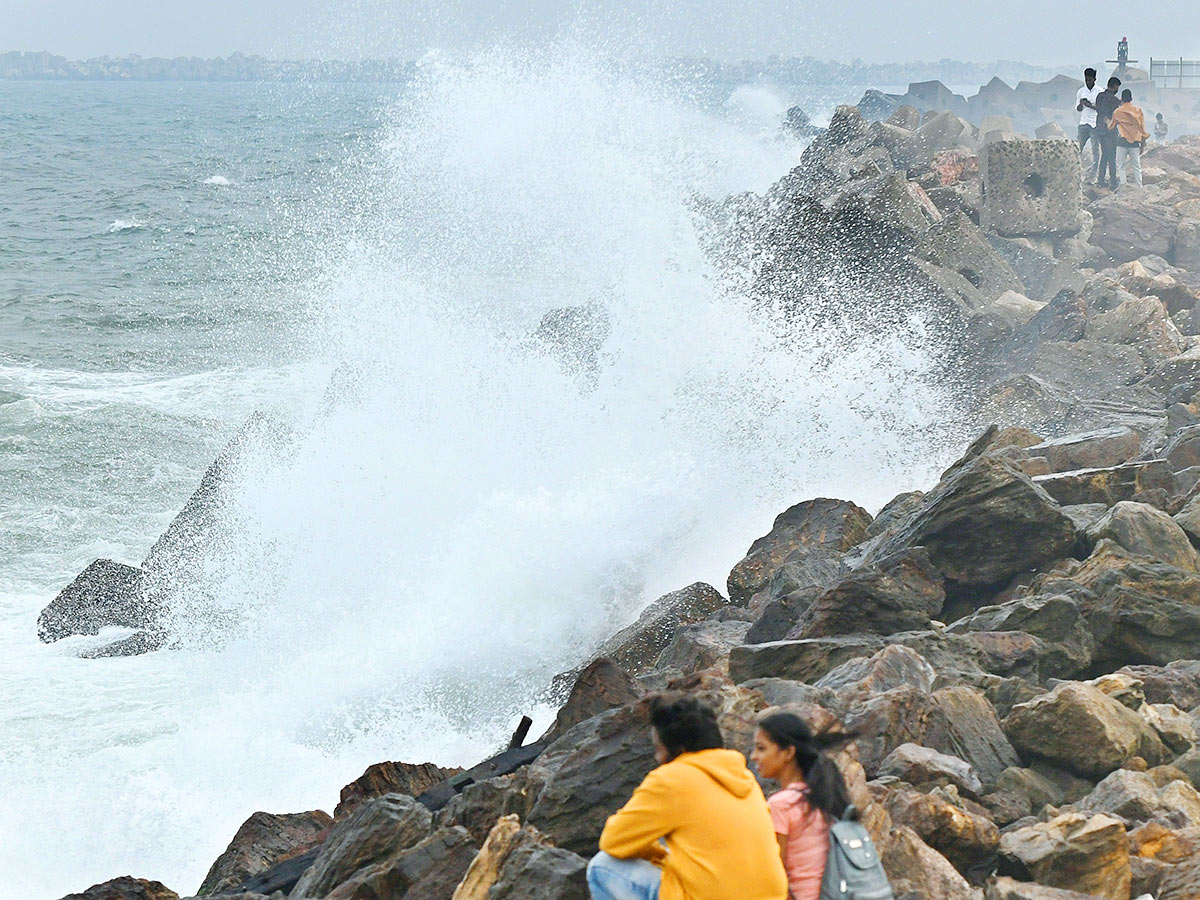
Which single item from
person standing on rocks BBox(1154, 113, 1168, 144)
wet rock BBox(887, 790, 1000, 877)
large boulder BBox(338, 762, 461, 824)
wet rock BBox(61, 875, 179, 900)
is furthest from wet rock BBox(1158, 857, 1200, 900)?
person standing on rocks BBox(1154, 113, 1168, 144)

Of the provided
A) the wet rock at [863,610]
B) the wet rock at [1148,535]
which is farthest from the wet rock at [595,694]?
the wet rock at [1148,535]

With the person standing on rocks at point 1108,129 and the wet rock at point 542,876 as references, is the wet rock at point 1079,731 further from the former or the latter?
the person standing on rocks at point 1108,129

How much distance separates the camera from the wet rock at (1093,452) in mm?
8070

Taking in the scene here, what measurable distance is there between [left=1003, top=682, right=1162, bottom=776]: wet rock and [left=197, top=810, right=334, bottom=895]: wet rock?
2.71 m

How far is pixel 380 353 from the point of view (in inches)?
551

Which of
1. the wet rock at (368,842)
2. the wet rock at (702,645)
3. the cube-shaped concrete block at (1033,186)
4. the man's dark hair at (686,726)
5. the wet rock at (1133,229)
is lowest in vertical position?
the wet rock at (702,645)

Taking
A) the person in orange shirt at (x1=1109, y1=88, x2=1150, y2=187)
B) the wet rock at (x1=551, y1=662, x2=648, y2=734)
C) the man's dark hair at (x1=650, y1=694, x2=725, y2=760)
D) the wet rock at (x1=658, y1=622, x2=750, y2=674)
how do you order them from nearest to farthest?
the man's dark hair at (x1=650, y1=694, x2=725, y2=760)
the wet rock at (x1=551, y1=662, x2=648, y2=734)
the wet rock at (x1=658, y1=622, x2=750, y2=674)
the person in orange shirt at (x1=1109, y1=88, x2=1150, y2=187)

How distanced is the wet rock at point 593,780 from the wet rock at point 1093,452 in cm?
470

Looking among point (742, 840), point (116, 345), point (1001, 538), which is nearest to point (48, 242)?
point (116, 345)

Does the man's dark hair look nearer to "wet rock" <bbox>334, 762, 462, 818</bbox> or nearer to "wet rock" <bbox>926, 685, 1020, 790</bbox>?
"wet rock" <bbox>926, 685, 1020, 790</bbox>

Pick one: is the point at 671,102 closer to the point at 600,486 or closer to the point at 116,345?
the point at 116,345

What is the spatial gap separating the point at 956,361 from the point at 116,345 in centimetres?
1571

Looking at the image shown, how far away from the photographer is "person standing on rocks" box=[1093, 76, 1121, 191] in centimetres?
1703

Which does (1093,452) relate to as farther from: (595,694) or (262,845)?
(262,845)
